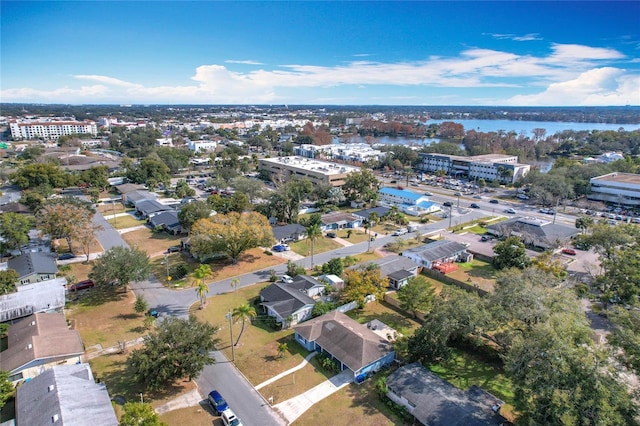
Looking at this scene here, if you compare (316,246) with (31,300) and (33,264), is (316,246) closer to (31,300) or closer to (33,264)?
(31,300)

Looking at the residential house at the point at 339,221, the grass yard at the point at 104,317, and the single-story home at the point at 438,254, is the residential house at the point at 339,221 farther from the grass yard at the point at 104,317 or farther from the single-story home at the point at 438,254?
the grass yard at the point at 104,317

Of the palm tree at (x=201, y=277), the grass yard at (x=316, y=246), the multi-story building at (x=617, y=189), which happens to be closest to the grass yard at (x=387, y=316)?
the palm tree at (x=201, y=277)

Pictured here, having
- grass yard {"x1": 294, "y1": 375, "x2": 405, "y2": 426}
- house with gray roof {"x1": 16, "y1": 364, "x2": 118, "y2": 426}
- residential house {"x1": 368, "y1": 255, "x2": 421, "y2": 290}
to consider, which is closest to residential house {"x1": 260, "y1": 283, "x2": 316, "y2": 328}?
grass yard {"x1": 294, "y1": 375, "x2": 405, "y2": 426}

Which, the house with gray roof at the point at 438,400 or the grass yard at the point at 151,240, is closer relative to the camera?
the house with gray roof at the point at 438,400

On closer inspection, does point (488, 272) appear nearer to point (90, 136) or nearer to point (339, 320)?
point (339, 320)

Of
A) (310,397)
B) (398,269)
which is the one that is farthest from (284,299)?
(398,269)

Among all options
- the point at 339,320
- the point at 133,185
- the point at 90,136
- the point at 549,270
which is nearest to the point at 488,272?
the point at 549,270

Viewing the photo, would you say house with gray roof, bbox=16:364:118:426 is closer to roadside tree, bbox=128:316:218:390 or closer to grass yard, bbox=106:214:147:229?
roadside tree, bbox=128:316:218:390
